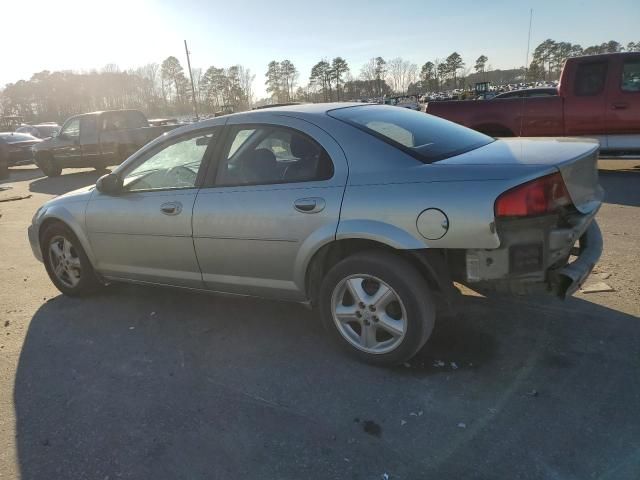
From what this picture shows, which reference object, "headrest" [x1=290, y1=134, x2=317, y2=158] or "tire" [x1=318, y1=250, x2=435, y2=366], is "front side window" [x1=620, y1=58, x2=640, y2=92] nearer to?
"headrest" [x1=290, y1=134, x2=317, y2=158]

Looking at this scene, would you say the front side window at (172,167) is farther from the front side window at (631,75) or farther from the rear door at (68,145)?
the rear door at (68,145)

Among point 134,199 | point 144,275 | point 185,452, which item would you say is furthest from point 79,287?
point 185,452

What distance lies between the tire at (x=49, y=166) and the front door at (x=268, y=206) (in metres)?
14.4

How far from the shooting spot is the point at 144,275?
4219mm

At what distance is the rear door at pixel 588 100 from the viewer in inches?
353

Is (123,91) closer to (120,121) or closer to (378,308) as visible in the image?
(120,121)

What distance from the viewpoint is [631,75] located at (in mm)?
8820

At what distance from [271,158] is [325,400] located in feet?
5.65

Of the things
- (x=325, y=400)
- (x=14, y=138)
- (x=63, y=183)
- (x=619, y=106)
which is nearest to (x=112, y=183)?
(x=325, y=400)

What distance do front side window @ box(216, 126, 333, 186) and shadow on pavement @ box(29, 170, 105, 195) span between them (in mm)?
10067

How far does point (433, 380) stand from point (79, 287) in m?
3.42

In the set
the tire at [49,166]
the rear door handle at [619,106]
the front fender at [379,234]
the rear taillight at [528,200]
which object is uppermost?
the rear door handle at [619,106]

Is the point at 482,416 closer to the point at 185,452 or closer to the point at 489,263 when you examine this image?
the point at 489,263

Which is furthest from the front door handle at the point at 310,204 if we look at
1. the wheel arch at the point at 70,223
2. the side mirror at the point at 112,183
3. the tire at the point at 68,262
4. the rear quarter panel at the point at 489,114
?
the rear quarter panel at the point at 489,114
